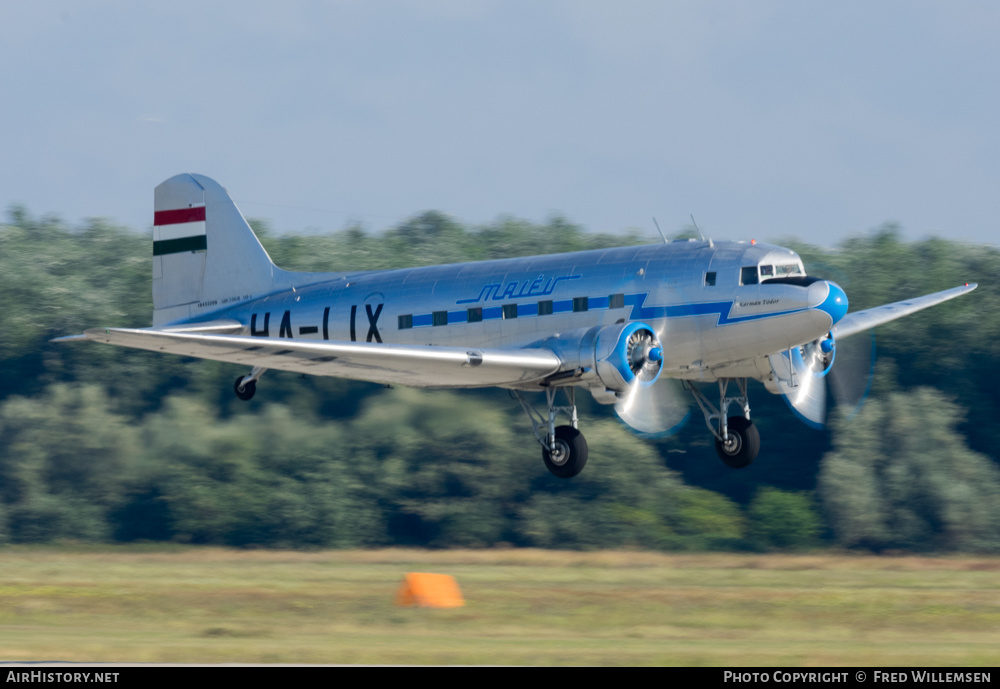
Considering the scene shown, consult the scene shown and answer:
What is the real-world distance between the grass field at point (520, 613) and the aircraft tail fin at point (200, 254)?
21.8 ft

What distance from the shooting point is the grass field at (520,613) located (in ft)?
66.8

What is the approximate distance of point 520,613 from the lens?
84.9 feet

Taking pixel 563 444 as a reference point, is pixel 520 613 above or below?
A: below

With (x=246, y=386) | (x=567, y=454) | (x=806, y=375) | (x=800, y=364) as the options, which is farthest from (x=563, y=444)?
(x=246, y=386)

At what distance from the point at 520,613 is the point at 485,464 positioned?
20562mm

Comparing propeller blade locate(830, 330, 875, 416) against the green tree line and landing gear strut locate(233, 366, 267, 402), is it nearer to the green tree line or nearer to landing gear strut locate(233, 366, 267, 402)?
the green tree line

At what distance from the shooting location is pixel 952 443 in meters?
45.4

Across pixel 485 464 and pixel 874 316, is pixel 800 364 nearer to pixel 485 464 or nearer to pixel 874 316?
pixel 874 316

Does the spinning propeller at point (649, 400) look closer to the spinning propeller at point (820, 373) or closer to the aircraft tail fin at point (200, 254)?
the spinning propeller at point (820, 373)

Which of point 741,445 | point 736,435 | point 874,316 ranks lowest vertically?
point 741,445

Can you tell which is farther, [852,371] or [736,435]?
[852,371]

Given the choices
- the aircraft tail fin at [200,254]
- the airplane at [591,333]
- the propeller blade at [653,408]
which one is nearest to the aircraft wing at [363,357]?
the airplane at [591,333]

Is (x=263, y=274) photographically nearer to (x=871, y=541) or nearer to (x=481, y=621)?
(x=481, y=621)

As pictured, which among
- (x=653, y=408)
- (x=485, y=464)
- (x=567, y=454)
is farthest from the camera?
(x=485, y=464)
